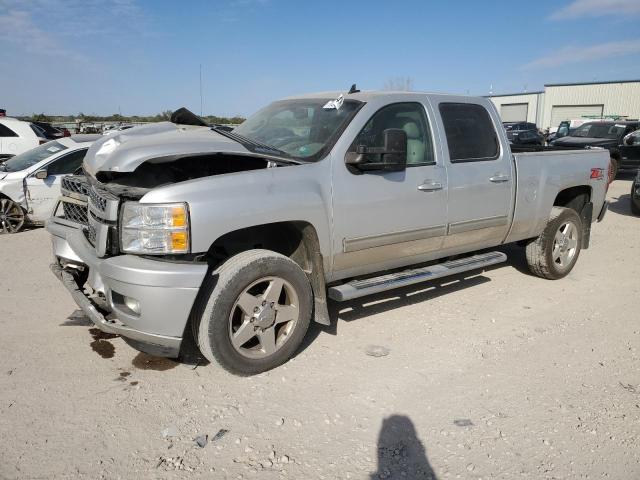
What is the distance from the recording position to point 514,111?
170 feet

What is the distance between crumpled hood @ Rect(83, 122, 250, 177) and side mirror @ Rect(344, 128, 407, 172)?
83cm

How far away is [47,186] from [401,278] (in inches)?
257

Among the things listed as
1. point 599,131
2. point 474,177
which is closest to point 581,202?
point 474,177

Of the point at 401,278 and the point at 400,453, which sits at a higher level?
the point at 401,278

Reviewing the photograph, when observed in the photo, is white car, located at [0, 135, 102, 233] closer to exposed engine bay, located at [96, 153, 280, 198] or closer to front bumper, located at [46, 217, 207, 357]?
exposed engine bay, located at [96, 153, 280, 198]

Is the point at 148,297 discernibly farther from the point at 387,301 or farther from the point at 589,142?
the point at 589,142

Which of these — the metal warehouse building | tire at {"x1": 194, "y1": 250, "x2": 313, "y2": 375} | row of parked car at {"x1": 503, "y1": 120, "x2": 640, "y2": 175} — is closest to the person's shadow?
tire at {"x1": 194, "y1": 250, "x2": 313, "y2": 375}

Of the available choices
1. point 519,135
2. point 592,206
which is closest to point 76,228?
point 592,206

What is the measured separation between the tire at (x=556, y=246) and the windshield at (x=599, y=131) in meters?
11.9

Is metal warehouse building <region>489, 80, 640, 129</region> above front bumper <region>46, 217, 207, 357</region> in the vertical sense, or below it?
above

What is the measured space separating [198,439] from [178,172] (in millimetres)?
1942

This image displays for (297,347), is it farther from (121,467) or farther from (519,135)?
(519,135)

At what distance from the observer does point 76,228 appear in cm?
399

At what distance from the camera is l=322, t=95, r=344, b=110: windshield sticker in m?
4.24
